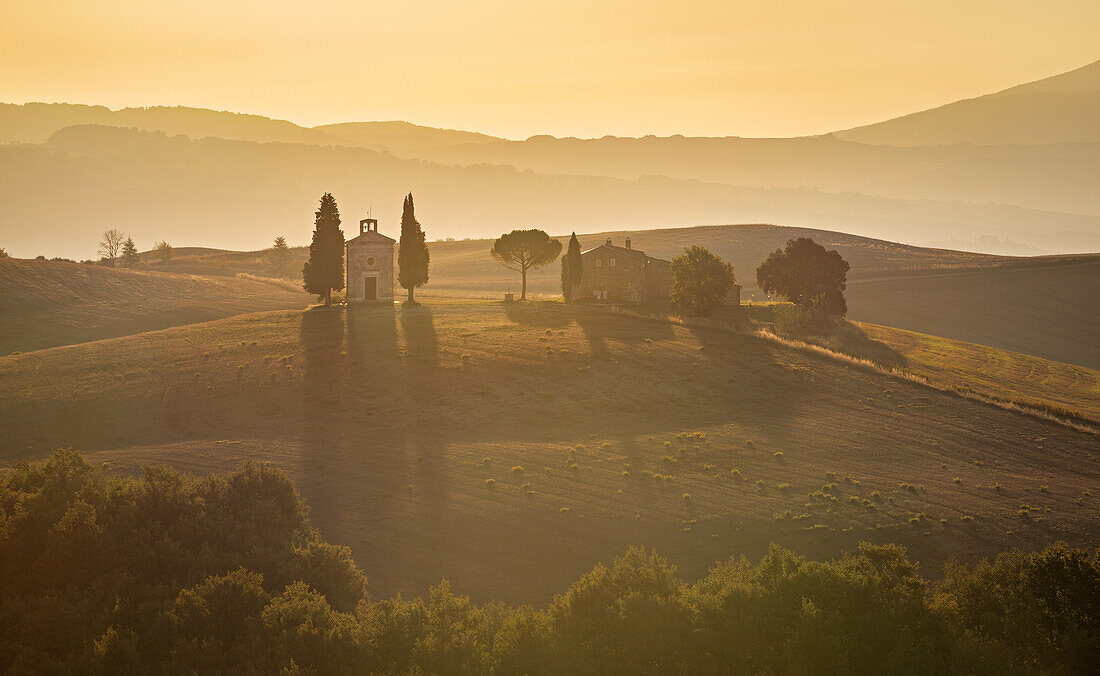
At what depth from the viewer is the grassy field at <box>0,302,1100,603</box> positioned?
3462 centimetres

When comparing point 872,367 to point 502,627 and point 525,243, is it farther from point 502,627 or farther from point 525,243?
point 502,627

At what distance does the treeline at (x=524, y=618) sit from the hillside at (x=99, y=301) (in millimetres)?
64094

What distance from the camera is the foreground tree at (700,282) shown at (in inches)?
3238

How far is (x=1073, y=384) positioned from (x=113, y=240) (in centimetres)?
17129

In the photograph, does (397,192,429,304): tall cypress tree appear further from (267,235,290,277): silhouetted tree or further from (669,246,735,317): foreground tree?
(267,235,290,277): silhouetted tree

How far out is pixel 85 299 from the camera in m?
93.8

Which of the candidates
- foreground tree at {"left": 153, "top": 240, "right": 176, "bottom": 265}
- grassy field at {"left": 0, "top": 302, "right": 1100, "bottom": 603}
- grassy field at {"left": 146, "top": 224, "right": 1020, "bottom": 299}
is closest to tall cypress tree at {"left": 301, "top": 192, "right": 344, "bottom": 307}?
grassy field at {"left": 0, "top": 302, "right": 1100, "bottom": 603}

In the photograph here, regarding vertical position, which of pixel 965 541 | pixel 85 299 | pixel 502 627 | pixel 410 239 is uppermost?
pixel 410 239

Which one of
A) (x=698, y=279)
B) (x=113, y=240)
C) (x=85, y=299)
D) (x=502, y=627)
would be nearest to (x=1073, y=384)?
(x=698, y=279)

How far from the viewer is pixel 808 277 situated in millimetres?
93250

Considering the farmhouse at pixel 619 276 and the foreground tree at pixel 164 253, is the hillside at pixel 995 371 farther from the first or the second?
the foreground tree at pixel 164 253

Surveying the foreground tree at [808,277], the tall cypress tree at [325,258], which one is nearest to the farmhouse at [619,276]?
the foreground tree at [808,277]

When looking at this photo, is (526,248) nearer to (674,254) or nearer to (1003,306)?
(1003,306)

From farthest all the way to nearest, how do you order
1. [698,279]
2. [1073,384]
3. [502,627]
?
[698,279] → [1073,384] → [502,627]
